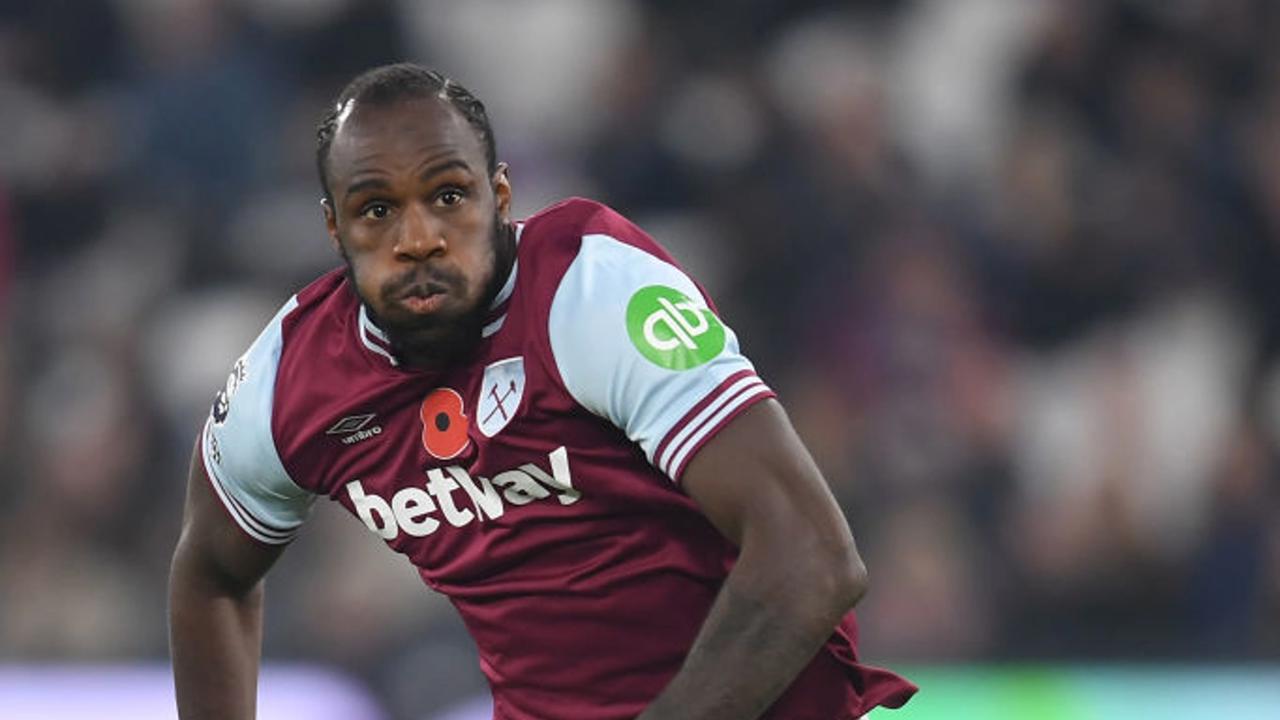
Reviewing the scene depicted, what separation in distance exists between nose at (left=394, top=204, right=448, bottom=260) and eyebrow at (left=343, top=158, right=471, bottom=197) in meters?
0.04

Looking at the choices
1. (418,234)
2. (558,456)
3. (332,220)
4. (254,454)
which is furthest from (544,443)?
(254,454)

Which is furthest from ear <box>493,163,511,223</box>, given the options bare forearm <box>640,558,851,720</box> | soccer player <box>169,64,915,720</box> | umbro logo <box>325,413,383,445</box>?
bare forearm <box>640,558,851,720</box>

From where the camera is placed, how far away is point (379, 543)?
305 inches

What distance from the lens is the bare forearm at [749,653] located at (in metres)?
3.02

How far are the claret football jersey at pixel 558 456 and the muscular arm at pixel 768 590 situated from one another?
4 centimetres

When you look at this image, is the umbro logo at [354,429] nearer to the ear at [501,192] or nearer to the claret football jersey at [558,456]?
the claret football jersey at [558,456]

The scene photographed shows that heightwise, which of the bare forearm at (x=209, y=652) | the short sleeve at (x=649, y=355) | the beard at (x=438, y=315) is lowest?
the bare forearm at (x=209, y=652)

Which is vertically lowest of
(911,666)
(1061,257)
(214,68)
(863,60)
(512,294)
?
(911,666)

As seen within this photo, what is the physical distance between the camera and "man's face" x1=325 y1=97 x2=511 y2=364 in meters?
3.19

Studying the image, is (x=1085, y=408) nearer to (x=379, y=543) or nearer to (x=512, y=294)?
(x=379, y=543)

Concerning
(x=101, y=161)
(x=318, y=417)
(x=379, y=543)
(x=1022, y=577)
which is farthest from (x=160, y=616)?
(x=318, y=417)

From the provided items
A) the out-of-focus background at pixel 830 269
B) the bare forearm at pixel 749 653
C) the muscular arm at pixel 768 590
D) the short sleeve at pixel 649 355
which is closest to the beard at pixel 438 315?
the short sleeve at pixel 649 355

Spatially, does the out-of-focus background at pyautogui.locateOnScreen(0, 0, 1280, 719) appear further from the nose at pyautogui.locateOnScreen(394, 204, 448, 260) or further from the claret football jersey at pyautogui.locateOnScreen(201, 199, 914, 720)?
the nose at pyautogui.locateOnScreen(394, 204, 448, 260)

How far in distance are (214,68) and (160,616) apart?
2357 millimetres
